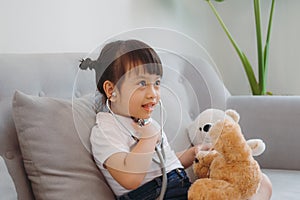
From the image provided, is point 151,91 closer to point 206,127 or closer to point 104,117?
point 104,117

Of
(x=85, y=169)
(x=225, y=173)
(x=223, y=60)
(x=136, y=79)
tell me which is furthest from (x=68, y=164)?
(x=223, y=60)

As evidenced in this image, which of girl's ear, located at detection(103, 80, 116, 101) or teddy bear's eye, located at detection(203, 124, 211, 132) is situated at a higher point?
girl's ear, located at detection(103, 80, 116, 101)

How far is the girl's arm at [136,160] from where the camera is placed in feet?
3.07

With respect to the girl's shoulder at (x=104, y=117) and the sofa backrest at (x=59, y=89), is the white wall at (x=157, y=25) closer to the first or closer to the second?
the sofa backrest at (x=59, y=89)

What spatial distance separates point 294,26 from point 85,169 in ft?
5.89

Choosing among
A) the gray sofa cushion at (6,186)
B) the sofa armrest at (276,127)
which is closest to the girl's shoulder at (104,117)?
the gray sofa cushion at (6,186)

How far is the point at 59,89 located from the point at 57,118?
0.15 m

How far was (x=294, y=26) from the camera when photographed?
7.88ft

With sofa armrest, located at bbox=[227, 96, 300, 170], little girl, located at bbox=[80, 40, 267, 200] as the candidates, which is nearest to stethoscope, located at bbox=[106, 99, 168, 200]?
little girl, located at bbox=[80, 40, 267, 200]

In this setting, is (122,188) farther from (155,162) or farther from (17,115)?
(17,115)

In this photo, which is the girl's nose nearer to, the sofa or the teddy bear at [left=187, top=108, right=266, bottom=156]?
the sofa

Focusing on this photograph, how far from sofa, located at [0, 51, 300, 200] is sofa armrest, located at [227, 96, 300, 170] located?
55 centimetres

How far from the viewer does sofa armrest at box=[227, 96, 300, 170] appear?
5.36 ft

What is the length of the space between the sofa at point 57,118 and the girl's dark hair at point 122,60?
4 centimetres
